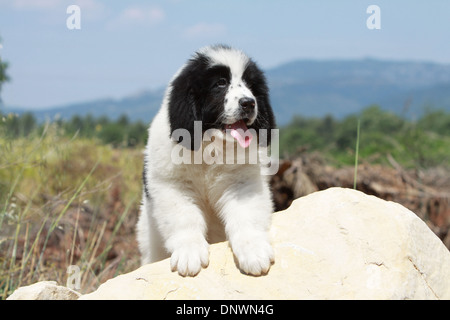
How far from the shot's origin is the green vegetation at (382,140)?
939 centimetres

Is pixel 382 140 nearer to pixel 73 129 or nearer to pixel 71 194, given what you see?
pixel 73 129

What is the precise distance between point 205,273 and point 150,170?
1006 mm

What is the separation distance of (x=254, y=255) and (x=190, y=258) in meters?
0.39

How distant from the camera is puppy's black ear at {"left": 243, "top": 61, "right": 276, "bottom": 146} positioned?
11.7 feet

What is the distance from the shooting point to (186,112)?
3.44 meters

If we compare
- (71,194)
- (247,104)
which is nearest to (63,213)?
(71,194)

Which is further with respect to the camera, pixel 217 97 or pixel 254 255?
pixel 217 97

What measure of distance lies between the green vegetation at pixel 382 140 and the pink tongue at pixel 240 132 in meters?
1.34

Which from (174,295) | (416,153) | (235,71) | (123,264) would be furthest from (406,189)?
(174,295)

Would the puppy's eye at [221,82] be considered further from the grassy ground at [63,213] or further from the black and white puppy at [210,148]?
the grassy ground at [63,213]

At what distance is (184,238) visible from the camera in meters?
3.24

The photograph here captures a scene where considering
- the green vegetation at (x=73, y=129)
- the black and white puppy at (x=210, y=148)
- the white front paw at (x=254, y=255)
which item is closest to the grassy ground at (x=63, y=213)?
the green vegetation at (x=73, y=129)
